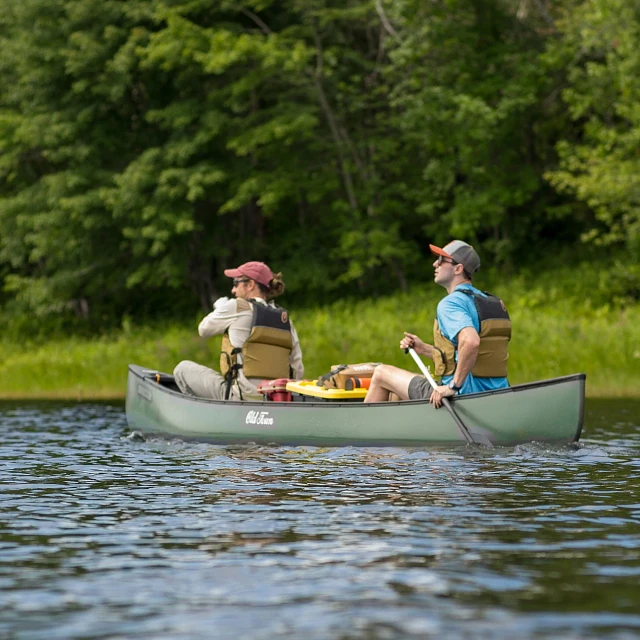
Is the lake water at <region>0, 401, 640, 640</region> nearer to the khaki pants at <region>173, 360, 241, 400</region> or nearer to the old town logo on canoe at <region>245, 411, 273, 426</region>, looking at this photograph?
the old town logo on canoe at <region>245, 411, 273, 426</region>

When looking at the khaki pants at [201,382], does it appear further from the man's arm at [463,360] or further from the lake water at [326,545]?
the man's arm at [463,360]

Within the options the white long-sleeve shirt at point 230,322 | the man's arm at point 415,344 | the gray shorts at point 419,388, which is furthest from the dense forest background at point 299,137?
the man's arm at point 415,344

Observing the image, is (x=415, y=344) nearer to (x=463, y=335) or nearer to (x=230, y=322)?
(x=463, y=335)

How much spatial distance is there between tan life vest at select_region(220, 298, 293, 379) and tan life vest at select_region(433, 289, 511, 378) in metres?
2.06

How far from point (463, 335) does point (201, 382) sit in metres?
3.83

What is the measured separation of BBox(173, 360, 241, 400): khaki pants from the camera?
530 inches

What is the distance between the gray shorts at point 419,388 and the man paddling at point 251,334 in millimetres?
1764

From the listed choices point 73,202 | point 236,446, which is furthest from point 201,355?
point 236,446

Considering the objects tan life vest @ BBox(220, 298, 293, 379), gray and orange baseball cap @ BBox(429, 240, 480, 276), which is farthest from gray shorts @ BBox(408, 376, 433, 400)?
tan life vest @ BBox(220, 298, 293, 379)

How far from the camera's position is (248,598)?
5598mm

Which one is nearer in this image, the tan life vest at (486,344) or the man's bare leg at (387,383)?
the tan life vest at (486,344)

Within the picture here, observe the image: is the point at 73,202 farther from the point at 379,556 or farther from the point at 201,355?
the point at 379,556

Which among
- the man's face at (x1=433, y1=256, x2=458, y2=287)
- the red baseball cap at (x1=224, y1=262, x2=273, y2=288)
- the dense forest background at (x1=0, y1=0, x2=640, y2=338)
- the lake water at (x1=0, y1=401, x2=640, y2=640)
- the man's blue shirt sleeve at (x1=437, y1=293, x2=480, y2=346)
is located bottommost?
the lake water at (x1=0, y1=401, x2=640, y2=640)

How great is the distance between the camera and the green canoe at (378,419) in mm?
10875
